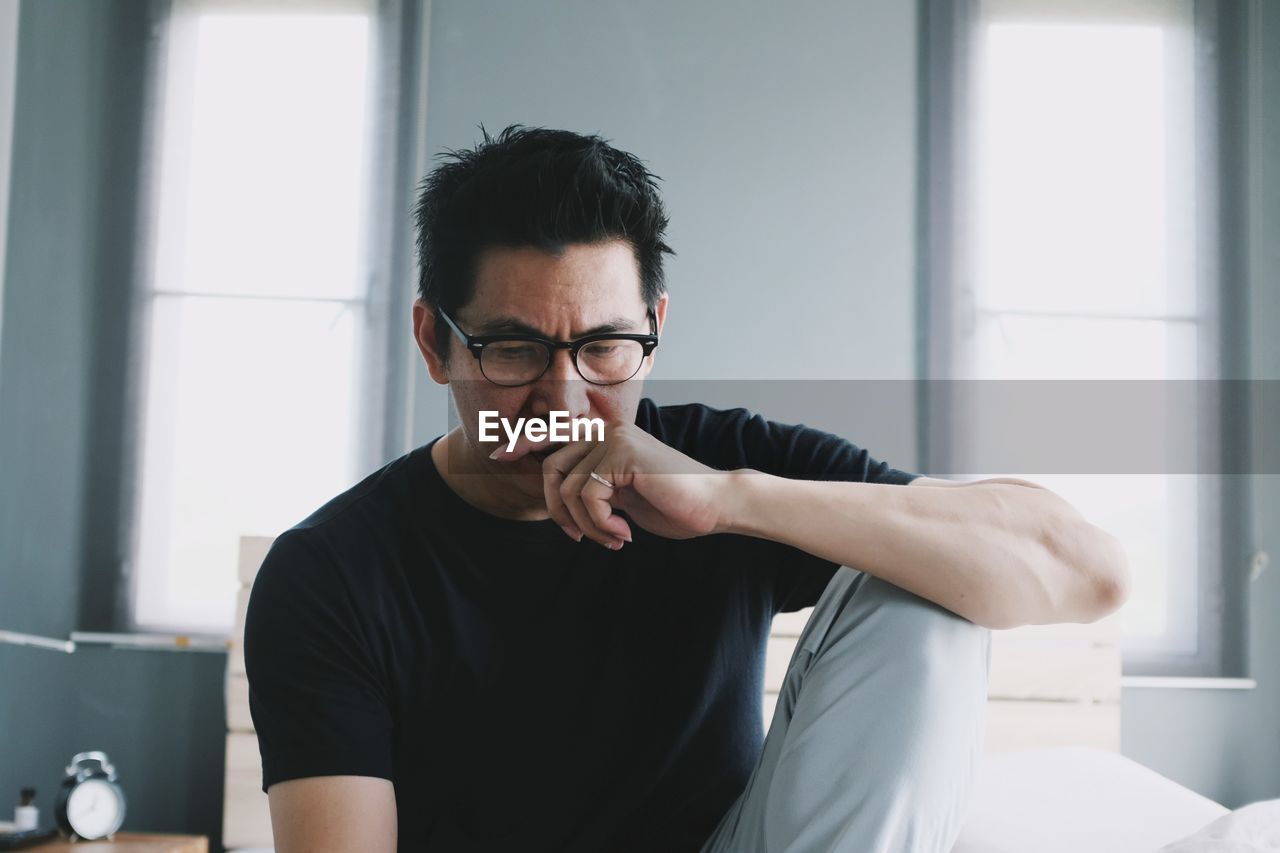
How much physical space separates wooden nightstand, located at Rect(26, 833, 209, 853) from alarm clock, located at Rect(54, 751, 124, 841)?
3 centimetres

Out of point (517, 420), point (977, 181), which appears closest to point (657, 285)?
point (517, 420)

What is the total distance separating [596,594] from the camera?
1226 millimetres

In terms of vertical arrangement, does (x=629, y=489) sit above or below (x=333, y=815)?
above

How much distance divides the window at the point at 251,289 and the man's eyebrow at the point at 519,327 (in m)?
1.60

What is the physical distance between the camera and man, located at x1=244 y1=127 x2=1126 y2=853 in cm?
101

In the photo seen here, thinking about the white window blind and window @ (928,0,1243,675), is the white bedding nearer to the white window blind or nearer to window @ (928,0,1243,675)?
window @ (928,0,1243,675)

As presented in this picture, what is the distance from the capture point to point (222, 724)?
256 cm

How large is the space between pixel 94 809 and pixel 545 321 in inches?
70.8

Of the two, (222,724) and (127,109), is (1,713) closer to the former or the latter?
(222,724)

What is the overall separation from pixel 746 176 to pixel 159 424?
1561 millimetres

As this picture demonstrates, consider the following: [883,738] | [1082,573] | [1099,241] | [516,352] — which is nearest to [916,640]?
[883,738]

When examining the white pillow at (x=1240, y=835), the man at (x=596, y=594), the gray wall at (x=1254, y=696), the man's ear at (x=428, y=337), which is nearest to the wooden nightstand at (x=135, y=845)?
the man at (x=596, y=594)

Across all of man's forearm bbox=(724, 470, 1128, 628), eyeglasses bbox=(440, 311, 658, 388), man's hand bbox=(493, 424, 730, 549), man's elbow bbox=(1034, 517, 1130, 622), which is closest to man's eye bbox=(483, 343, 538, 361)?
eyeglasses bbox=(440, 311, 658, 388)

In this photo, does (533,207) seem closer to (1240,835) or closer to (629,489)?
(629,489)
